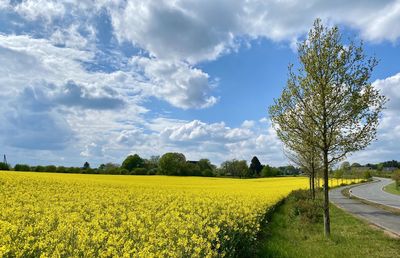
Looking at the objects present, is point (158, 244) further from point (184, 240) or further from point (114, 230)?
point (114, 230)

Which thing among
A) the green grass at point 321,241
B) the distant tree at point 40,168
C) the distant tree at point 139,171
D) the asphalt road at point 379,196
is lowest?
the green grass at point 321,241

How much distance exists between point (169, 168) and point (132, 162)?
11.3 m

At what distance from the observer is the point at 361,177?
128125mm

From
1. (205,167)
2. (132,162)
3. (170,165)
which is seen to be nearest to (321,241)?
(170,165)

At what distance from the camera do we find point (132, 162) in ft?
313

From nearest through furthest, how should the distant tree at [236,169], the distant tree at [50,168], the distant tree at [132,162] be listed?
the distant tree at [50,168] → the distant tree at [132,162] → the distant tree at [236,169]

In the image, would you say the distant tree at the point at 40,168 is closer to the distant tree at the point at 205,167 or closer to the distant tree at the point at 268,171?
the distant tree at the point at 205,167

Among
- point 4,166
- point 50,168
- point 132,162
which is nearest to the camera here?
point 4,166

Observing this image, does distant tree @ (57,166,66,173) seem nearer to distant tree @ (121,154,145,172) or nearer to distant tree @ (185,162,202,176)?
distant tree @ (121,154,145,172)

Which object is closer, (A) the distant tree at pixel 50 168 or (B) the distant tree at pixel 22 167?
(B) the distant tree at pixel 22 167

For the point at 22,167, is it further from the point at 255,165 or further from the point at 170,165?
the point at 255,165

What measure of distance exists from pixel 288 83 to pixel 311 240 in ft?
21.4

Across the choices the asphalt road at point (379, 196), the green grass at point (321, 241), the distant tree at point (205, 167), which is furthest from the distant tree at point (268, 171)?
the green grass at point (321, 241)

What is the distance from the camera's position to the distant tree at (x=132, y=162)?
93475mm
